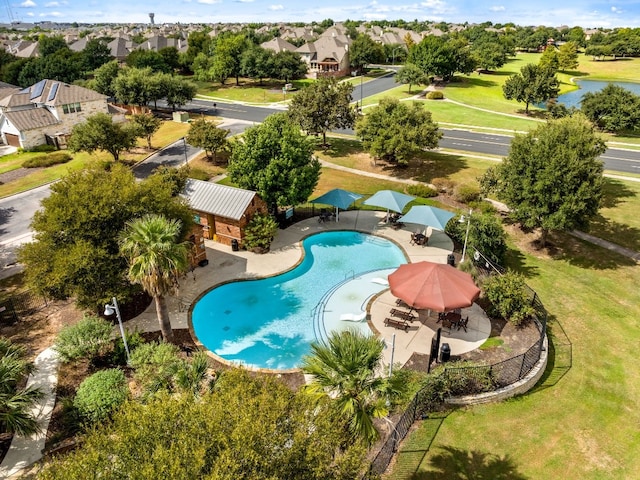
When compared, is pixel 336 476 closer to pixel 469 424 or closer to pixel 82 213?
pixel 469 424

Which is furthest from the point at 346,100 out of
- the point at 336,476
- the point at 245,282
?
the point at 336,476

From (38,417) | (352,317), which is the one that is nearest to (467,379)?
(352,317)

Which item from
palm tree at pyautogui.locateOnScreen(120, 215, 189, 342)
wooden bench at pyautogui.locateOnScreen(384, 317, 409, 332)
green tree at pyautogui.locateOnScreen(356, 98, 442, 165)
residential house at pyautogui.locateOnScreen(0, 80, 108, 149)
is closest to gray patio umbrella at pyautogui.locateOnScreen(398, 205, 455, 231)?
wooden bench at pyautogui.locateOnScreen(384, 317, 409, 332)

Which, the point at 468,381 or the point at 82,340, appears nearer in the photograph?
the point at 468,381

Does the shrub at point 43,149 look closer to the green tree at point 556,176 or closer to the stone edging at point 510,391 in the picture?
the green tree at point 556,176

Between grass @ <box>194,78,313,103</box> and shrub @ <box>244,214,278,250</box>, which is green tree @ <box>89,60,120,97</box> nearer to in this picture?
grass @ <box>194,78,313,103</box>

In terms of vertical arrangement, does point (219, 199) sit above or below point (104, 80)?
below

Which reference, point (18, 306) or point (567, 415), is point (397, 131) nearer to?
point (567, 415)
